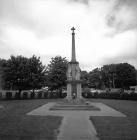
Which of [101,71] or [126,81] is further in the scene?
[101,71]

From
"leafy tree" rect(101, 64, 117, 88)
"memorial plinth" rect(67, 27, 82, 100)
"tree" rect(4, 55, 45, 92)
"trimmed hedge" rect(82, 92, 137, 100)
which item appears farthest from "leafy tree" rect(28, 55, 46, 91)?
"leafy tree" rect(101, 64, 117, 88)

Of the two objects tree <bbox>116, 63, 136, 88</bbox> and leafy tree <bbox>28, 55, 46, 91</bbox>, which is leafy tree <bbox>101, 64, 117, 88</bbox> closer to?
tree <bbox>116, 63, 136, 88</bbox>

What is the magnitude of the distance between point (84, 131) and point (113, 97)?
3234 centimetres

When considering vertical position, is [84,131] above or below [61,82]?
below

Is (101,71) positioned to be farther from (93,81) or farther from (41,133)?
(41,133)

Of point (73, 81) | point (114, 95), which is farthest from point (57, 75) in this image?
point (73, 81)

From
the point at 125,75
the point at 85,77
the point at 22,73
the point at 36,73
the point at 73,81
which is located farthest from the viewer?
the point at 85,77

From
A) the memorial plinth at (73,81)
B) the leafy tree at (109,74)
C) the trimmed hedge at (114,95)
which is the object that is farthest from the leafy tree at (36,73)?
the leafy tree at (109,74)

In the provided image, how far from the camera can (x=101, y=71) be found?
242 ft

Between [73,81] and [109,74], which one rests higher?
[109,74]

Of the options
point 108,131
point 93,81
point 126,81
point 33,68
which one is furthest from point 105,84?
point 108,131

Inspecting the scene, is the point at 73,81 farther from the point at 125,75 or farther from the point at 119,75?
the point at 119,75

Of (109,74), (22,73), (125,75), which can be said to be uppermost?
(109,74)

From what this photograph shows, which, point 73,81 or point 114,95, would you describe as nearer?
point 73,81
